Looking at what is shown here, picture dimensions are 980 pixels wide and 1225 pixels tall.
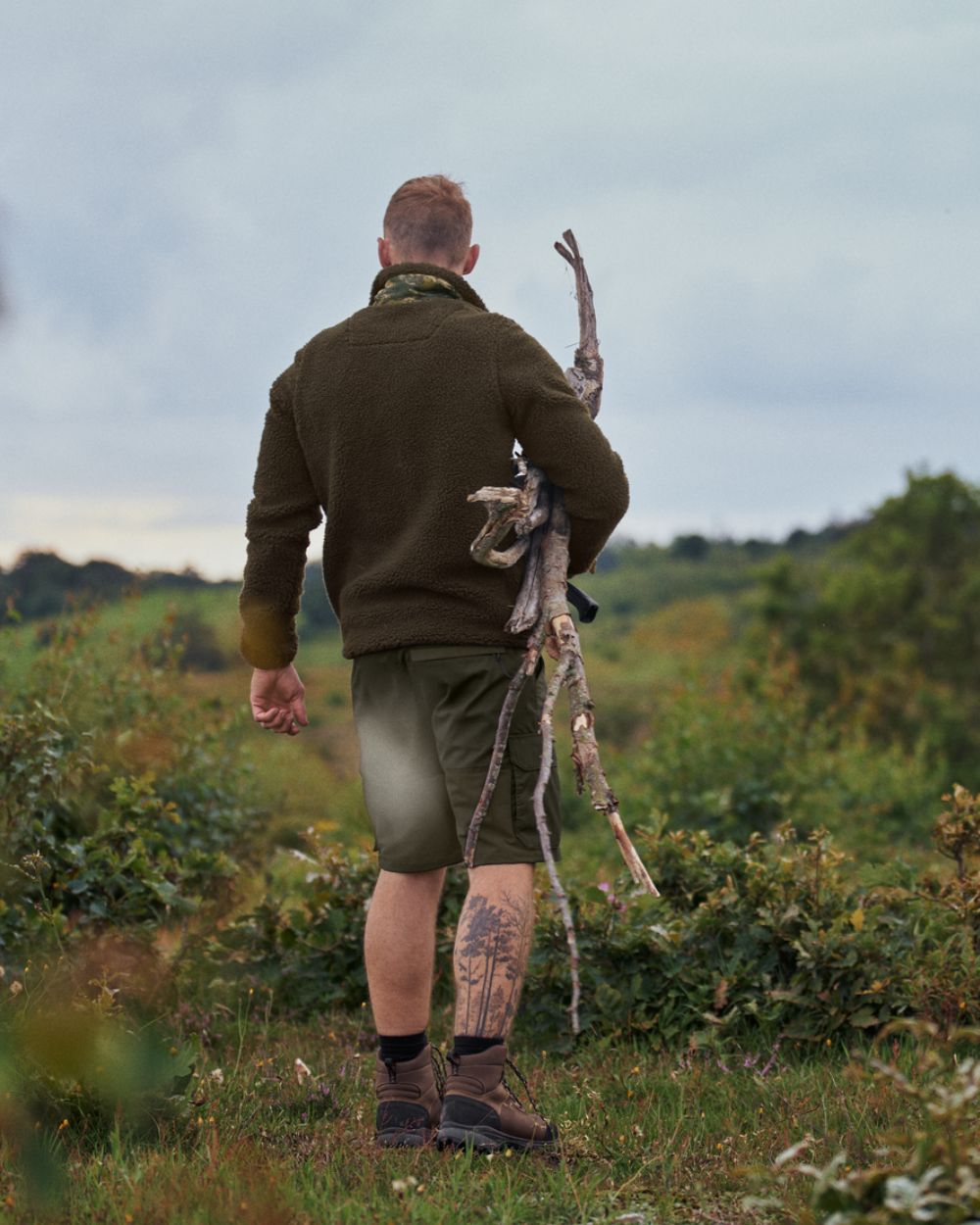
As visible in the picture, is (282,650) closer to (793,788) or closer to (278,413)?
(278,413)

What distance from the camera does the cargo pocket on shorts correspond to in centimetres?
326

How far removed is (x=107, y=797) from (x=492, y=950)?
3020 mm

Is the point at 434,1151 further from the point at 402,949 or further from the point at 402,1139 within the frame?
the point at 402,949

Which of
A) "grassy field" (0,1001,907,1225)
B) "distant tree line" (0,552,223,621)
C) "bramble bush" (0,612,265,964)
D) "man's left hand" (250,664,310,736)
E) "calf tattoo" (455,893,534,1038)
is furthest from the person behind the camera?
"distant tree line" (0,552,223,621)

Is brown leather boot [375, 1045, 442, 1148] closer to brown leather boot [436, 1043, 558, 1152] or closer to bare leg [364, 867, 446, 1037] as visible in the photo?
bare leg [364, 867, 446, 1037]

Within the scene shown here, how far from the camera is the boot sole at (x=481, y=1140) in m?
3.06

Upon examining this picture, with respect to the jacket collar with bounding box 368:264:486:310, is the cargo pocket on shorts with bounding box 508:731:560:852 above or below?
below

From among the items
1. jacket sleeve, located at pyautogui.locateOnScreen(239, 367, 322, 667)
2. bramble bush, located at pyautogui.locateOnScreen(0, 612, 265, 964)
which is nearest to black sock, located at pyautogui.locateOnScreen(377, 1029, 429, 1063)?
jacket sleeve, located at pyautogui.locateOnScreen(239, 367, 322, 667)

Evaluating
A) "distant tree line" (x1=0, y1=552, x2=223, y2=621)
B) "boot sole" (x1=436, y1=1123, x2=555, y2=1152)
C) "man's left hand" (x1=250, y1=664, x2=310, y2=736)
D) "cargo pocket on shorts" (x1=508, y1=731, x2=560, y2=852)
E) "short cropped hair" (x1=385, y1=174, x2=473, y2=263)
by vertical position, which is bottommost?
"boot sole" (x1=436, y1=1123, x2=555, y2=1152)

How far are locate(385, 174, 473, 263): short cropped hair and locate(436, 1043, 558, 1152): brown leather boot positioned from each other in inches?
79.3

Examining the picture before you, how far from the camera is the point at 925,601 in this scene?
20.4 metres

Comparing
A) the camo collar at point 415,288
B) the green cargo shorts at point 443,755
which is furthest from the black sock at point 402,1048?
the camo collar at point 415,288

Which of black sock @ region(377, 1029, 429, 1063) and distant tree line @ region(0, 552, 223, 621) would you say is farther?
distant tree line @ region(0, 552, 223, 621)

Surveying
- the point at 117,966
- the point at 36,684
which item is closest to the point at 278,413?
the point at 117,966
